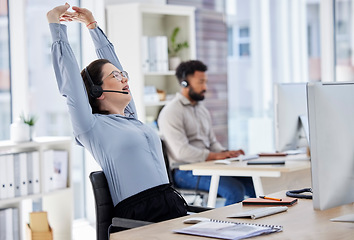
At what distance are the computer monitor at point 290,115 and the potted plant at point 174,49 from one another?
5.55 ft

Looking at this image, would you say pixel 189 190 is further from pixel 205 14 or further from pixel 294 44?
pixel 294 44

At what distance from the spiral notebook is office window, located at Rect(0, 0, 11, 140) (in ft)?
9.62

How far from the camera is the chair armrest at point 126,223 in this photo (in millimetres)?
2299

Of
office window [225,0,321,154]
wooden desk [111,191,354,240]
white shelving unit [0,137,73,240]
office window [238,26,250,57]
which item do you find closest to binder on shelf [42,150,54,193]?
white shelving unit [0,137,73,240]

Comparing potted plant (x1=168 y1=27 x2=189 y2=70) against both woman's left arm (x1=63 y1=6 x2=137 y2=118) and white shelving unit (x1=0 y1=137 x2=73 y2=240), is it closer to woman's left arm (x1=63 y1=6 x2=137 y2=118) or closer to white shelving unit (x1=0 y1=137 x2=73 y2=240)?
white shelving unit (x1=0 y1=137 x2=73 y2=240)

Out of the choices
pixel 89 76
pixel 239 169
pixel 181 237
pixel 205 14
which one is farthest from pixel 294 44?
pixel 181 237

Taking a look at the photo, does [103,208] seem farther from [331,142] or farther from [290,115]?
[290,115]

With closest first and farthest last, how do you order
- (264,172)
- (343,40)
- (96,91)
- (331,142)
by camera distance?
(331,142) < (96,91) < (264,172) < (343,40)

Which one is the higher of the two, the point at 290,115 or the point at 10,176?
the point at 290,115

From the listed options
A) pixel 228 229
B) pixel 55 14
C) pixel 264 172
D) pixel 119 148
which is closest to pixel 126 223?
pixel 119 148

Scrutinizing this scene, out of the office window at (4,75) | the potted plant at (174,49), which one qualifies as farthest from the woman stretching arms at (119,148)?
the potted plant at (174,49)

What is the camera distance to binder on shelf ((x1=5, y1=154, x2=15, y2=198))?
3975 mm

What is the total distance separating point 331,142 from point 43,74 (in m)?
3.34

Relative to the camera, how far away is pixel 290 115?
12.4 ft
